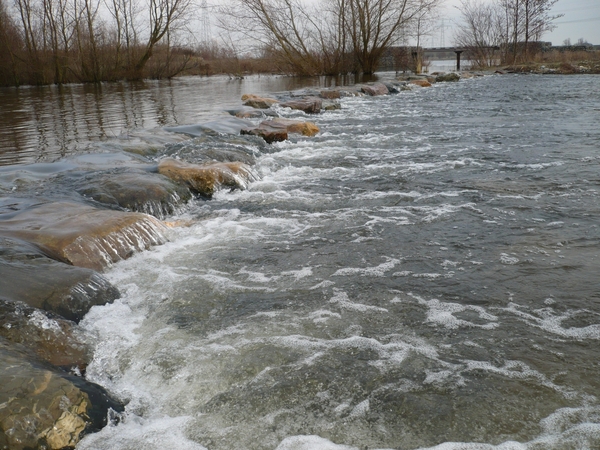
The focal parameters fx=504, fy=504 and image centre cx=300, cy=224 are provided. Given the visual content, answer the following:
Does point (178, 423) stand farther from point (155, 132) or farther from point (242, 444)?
point (155, 132)

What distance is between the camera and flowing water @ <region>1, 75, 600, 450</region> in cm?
214

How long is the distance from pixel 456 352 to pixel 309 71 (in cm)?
2694

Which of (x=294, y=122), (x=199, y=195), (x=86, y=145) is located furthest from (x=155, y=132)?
(x=199, y=195)

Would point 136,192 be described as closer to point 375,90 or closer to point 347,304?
point 347,304

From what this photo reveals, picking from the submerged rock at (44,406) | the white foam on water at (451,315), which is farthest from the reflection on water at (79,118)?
the white foam on water at (451,315)

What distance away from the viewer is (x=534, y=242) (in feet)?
13.0

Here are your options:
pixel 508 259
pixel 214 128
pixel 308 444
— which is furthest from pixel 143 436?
pixel 214 128

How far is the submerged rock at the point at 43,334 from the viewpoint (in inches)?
99.2

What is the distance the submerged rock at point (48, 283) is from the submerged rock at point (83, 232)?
204 millimetres

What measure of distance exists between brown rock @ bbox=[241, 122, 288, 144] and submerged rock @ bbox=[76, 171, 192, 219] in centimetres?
358

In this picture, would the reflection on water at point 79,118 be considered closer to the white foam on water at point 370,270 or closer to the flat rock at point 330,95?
the flat rock at point 330,95

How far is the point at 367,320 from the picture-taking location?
9.71ft

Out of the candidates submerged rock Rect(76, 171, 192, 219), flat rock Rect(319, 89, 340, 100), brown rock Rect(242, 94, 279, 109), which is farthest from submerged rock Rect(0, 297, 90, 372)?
flat rock Rect(319, 89, 340, 100)

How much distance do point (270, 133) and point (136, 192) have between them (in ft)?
13.9
